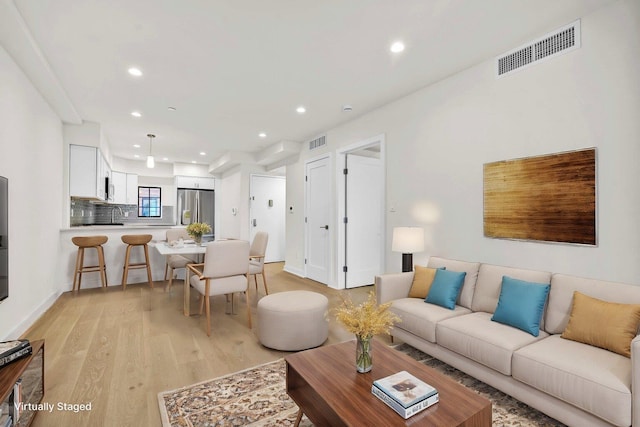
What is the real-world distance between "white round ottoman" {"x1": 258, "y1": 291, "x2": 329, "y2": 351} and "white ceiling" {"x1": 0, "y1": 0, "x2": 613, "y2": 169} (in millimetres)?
2331

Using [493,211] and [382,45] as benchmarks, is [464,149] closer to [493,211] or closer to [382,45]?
[493,211]

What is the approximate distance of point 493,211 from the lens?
9.31 ft

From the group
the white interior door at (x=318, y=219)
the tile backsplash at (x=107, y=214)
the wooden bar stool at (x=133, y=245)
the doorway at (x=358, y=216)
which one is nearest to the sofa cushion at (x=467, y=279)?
the doorway at (x=358, y=216)

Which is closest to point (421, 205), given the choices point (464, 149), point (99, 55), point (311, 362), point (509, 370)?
point (464, 149)

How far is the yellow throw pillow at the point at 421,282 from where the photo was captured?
9.52ft

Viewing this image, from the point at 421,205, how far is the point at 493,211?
33.7 inches

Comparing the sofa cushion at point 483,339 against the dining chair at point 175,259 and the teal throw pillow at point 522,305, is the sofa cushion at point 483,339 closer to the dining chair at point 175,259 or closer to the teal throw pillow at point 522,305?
the teal throw pillow at point 522,305

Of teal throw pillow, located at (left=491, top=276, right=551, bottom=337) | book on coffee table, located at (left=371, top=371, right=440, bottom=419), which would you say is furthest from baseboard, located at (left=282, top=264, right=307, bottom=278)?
book on coffee table, located at (left=371, top=371, right=440, bottom=419)

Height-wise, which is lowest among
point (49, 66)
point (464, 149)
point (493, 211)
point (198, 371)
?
point (198, 371)

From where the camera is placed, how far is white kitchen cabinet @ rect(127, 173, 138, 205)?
26.1ft

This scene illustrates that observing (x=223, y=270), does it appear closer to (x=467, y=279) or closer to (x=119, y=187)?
(x=467, y=279)

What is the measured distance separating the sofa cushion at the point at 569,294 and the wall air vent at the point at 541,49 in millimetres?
1773

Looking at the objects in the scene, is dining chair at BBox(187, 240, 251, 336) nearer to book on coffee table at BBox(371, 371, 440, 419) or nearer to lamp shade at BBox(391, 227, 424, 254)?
lamp shade at BBox(391, 227, 424, 254)

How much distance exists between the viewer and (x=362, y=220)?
517 cm
